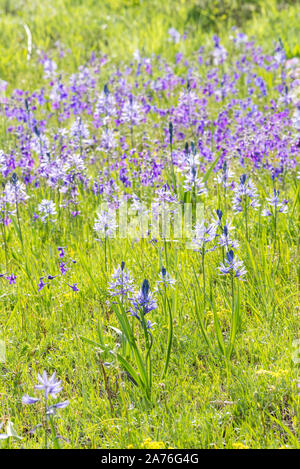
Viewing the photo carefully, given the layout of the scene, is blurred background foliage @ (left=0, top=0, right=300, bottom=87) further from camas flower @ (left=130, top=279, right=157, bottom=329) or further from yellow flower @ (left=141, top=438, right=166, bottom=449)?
yellow flower @ (left=141, top=438, right=166, bottom=449)

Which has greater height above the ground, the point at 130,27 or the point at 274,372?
the point at 130,27

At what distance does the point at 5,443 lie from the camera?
242cm

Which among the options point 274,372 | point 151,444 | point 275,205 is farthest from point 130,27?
point 151,444

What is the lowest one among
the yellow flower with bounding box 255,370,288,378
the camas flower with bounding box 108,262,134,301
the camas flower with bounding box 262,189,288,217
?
the yellow flower with bounding box 255,370,288,378

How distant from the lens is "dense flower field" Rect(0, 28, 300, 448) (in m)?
2.53

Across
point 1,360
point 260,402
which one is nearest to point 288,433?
point 260,402

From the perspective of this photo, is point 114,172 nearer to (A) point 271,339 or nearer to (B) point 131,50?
(A) point 271,339

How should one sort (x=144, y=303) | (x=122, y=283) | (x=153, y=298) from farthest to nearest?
(x=153, y=298) → (x=122, y=283) → (x=144, y=303)

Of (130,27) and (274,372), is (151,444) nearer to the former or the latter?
(274,372)

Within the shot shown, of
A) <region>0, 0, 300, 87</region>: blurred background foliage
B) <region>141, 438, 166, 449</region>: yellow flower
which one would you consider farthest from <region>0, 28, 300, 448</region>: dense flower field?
<region>0, 0, 300, 87</region>: blurred background foliage

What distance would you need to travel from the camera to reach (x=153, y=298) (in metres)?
3.22

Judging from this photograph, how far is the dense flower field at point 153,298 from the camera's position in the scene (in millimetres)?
2529

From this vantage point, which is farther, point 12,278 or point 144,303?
point 12,278

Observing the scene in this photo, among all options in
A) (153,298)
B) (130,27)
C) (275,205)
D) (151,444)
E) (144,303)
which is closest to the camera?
(151,444)
